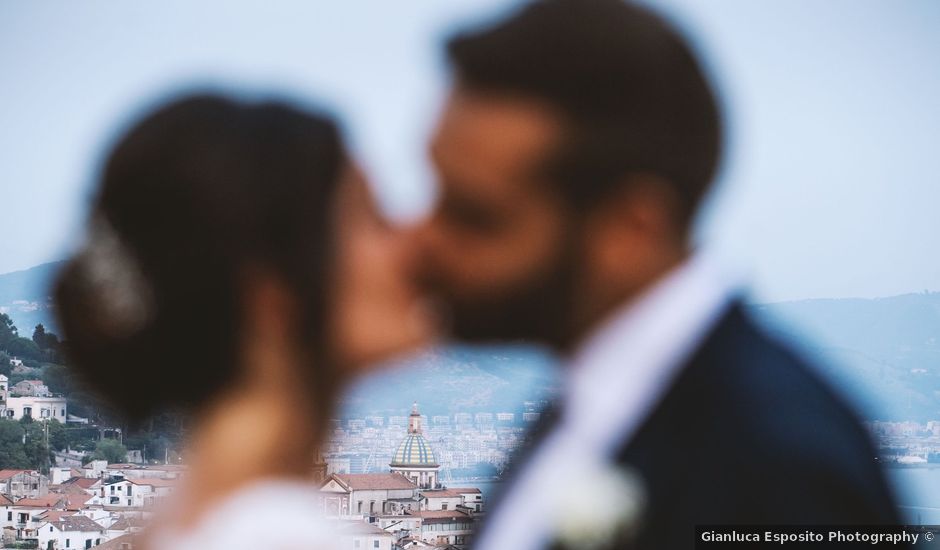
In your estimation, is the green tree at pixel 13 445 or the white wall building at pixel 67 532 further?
the green tree at pixel 13 445

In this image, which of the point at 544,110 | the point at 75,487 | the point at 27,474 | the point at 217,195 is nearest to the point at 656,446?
the point at 544,110

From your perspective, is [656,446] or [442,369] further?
[442,369]

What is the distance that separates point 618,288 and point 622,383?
0.19 ft

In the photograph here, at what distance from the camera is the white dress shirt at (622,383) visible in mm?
557

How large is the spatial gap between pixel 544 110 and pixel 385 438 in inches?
39.1

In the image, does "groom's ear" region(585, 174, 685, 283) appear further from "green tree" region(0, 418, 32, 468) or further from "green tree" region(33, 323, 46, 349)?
"green tree" region(0, 418, 32, 468)

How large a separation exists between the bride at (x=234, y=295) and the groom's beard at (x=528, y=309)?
31mm

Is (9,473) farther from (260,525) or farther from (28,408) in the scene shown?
(260,525)

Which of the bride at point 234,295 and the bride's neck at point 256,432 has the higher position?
the bride at point 234,295

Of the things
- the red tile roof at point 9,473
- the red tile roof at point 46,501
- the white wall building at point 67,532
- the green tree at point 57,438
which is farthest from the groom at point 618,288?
the red tile roof at point 9,473

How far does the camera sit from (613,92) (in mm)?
590

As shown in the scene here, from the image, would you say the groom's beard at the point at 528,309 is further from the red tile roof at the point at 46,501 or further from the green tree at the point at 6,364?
the green tree at the point at 6,364

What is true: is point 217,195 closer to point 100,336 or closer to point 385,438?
point 100,336

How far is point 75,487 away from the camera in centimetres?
371
